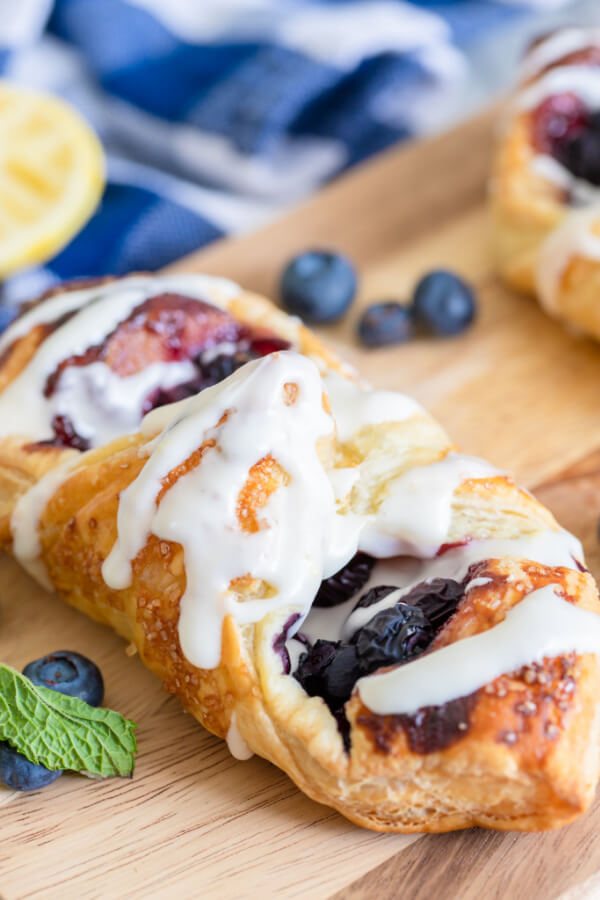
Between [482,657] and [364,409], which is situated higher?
[364,409]

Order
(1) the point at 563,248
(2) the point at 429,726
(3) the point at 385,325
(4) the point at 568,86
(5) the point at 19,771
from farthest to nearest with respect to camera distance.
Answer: (4) the point at 568,86
(3) the point at 385,325
(1) the point at 563,248
(5) the point at 19,771
(2) the point at 429,726

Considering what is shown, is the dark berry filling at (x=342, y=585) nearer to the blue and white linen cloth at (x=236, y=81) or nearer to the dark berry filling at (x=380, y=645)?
the dark berry filling at (x=380, y=645)

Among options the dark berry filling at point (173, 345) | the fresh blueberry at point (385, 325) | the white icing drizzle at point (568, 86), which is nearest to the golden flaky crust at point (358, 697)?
the dark berry filling at point (173, 345)

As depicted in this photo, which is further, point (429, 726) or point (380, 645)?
point (380, 645)

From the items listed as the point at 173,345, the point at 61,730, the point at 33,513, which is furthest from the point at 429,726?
the point at 173,345

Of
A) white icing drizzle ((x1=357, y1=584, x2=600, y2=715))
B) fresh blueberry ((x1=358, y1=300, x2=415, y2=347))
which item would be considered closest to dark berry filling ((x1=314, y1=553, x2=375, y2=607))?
white icing drizzle ((x1=357, y1=584, x2=600, y2=715))

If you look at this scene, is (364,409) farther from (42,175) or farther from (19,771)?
(42,175)
